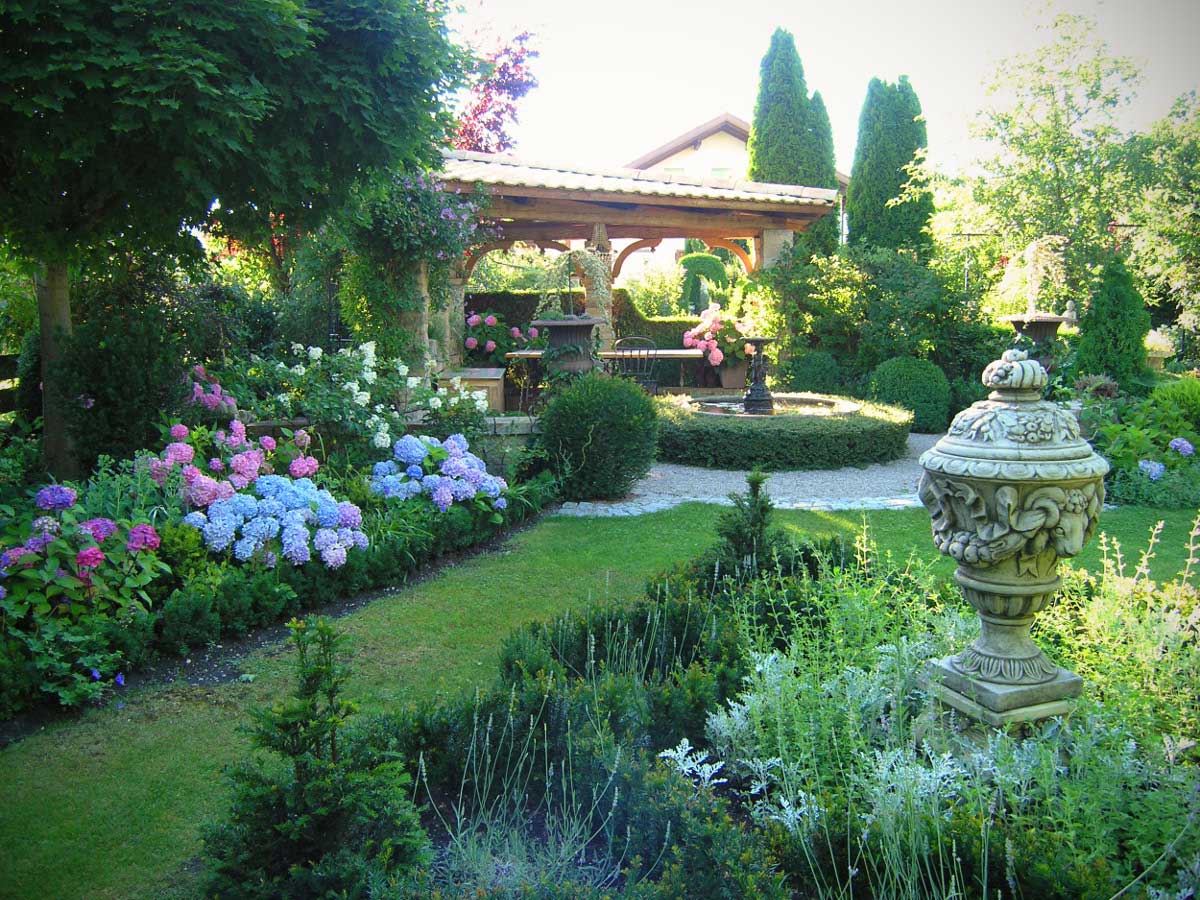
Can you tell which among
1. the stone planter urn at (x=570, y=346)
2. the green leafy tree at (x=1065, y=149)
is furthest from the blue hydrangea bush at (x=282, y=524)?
the green leafy tree at (x=1065, y=149)

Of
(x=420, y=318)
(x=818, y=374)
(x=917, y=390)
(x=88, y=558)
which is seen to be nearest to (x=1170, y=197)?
(x=917, y=390)

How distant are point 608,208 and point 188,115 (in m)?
9.57

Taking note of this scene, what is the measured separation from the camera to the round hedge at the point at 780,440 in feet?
29.1

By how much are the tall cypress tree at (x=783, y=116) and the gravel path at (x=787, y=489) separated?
384 inches

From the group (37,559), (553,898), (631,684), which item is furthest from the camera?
(37,559)

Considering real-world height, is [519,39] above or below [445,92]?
above

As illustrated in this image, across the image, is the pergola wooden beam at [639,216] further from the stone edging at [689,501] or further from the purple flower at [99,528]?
the purple flower at [99,528]

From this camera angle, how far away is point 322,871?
1.86 metres

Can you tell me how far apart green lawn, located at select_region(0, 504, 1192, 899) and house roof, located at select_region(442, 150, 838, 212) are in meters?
6.73

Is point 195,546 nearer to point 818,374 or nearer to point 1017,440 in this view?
point 1017,440

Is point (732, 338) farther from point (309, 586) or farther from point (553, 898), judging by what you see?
point (553, 898)

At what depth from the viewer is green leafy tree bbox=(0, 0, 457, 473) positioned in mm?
3926

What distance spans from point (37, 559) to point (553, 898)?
2957mm

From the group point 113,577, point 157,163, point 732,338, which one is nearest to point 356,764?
point 113,577
